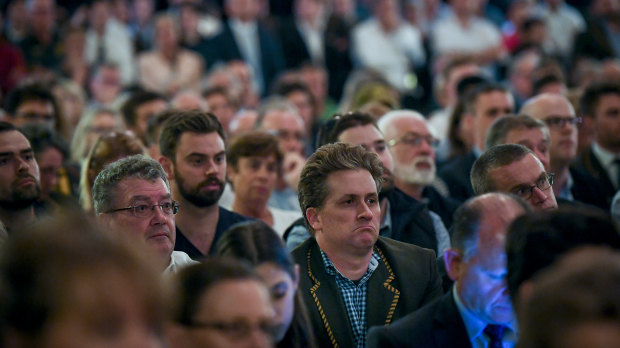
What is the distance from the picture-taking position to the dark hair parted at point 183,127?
5.34 metres

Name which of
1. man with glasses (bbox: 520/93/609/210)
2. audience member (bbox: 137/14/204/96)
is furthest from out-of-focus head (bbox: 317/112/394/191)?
audience member (bbox: 137/14/204/96)

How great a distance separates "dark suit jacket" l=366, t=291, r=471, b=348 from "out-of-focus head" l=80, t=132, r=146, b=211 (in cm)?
266

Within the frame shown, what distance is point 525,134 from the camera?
5461mm

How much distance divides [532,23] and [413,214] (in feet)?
24.2

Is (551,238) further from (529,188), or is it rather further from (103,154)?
(103,154)

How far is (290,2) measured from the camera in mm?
13789

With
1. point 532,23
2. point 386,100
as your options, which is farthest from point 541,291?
point 532,23

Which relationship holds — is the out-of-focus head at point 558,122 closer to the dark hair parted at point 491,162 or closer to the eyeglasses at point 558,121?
the eyeglasses at point 558,121

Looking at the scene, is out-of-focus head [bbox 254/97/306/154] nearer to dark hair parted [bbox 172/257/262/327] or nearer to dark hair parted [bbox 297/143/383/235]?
dark hair parted [bbox 297/143/383/235]

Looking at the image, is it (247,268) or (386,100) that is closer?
(247,268)

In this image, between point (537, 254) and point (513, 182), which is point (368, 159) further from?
point (537, 254)

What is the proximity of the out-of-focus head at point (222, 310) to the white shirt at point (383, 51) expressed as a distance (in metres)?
9.36

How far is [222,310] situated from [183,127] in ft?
9.74

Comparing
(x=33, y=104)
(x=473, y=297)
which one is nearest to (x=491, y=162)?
(x=473, y=297)
